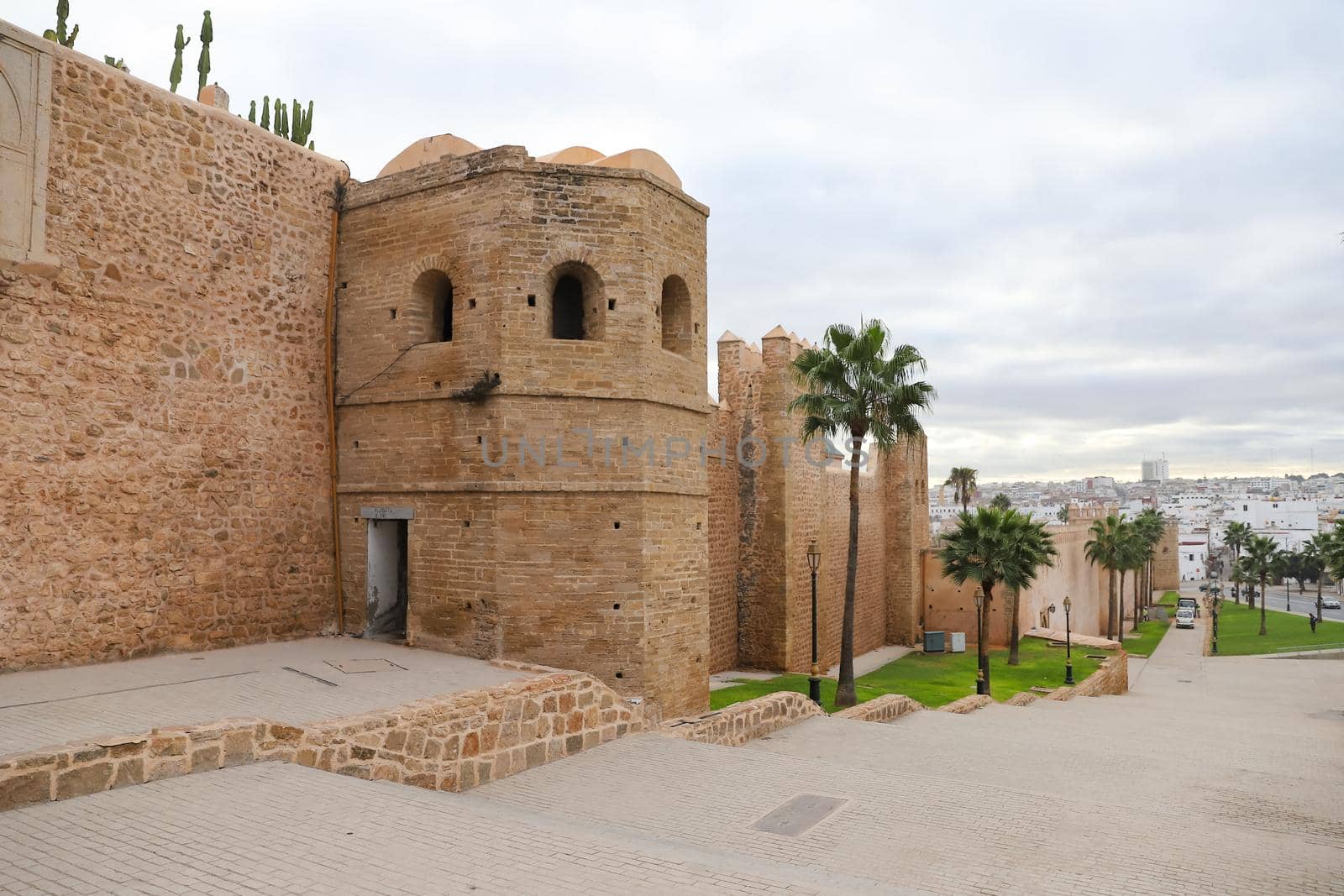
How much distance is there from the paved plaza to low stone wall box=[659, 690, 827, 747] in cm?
29

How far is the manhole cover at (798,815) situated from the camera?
6.13 metres

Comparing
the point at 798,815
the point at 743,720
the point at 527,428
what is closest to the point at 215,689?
the point at 527,428

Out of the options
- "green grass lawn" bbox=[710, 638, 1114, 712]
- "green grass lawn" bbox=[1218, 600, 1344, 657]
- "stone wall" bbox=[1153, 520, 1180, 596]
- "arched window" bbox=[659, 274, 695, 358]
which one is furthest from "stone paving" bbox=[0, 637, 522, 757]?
"stone wall" bbox=[1153, 520, 1180, 596]

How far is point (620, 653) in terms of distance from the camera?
10.7 m

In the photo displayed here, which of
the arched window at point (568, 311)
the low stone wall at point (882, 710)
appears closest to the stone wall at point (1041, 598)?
the low stone wall at point (882, 710)

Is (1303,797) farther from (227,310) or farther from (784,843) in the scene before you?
(227,310)

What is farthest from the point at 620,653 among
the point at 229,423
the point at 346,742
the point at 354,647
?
the point at 229,423

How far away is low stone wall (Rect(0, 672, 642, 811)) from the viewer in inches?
211

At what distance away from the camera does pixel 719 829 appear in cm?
608

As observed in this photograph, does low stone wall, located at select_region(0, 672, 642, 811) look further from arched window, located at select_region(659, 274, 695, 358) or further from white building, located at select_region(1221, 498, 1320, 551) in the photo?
white building, located at select_region(1221, 498, 1320, 551)

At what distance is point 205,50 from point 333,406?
6.20m

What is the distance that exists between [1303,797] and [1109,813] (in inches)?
139

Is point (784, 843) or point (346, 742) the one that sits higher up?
point (346, 742)

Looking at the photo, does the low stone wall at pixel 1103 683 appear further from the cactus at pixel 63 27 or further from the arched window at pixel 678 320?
the cactus at pixel 63 27
